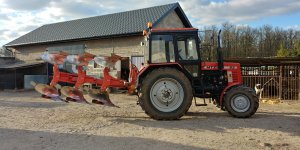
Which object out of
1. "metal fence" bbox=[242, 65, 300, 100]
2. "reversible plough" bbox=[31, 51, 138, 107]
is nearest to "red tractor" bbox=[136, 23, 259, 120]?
"reversible plough" bbox=[31, 51, 138, 107]

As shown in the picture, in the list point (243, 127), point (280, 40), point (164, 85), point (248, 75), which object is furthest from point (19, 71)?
point (280, 40)

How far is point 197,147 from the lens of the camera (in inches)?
244

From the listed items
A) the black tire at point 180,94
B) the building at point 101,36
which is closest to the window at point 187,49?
the black tire at point 180,94

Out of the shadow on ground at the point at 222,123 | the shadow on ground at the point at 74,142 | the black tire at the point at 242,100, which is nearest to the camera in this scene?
the shadow on ground at the point at 74,142

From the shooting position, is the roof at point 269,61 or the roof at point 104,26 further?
the roof at point 104,26

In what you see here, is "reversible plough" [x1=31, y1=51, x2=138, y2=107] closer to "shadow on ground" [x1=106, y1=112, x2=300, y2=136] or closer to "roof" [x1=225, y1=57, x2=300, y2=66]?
"shadow on ground" [x1=106, y1=112, x2=300, y2=136]

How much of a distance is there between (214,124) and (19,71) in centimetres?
2001

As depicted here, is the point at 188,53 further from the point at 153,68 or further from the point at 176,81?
the point at 153,68

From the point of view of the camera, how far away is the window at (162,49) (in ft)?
30.6

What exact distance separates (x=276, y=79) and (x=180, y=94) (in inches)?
386

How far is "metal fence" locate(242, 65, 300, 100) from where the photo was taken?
16516 mm

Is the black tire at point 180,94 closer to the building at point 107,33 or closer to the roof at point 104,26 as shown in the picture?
the building at point 107,33

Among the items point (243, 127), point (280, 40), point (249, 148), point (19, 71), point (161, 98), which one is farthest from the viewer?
point (280, 40)

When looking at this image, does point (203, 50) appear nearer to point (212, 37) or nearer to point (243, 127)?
point (212, 37)
